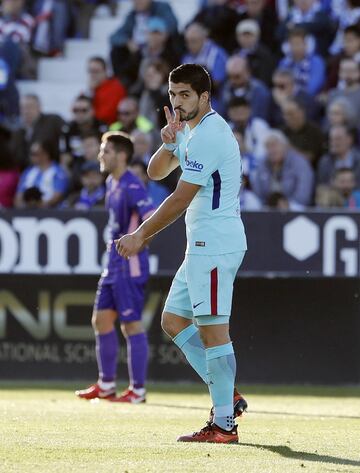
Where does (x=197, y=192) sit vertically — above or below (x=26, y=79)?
below

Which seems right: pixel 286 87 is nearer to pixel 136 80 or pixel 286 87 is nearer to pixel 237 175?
pixel 136 80

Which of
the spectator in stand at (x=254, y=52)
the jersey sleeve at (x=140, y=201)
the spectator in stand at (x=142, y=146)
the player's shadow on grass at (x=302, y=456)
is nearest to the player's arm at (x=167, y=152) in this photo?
the player's shadow on grass at (x=302, y=456)

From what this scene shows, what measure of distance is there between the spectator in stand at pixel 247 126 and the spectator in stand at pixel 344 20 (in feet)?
5.64

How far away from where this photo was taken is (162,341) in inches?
508

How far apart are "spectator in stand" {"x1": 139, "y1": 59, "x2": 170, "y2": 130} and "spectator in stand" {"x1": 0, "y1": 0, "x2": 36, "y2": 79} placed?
2.30m

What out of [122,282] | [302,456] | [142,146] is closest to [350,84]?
[142,146]

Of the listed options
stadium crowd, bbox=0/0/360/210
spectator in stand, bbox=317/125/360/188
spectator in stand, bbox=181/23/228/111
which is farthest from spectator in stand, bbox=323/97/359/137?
spectator in stand, bbox=181/23/228/111

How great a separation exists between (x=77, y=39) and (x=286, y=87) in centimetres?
447

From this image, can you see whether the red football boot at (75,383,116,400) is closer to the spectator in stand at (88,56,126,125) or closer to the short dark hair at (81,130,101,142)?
the short dark hair at (81,130,101,142)

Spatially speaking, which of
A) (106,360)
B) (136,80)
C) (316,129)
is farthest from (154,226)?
(136,80)

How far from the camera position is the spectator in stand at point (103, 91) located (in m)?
16.1

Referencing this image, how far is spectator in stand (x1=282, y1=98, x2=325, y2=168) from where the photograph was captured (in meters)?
14.6

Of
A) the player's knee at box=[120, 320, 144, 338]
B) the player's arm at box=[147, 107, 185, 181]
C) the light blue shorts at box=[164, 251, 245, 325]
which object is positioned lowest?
the player's knee at box=[120, 320, 144, 338]

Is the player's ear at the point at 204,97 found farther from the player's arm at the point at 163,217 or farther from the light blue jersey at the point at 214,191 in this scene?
the player's arm at the point at 163,217
